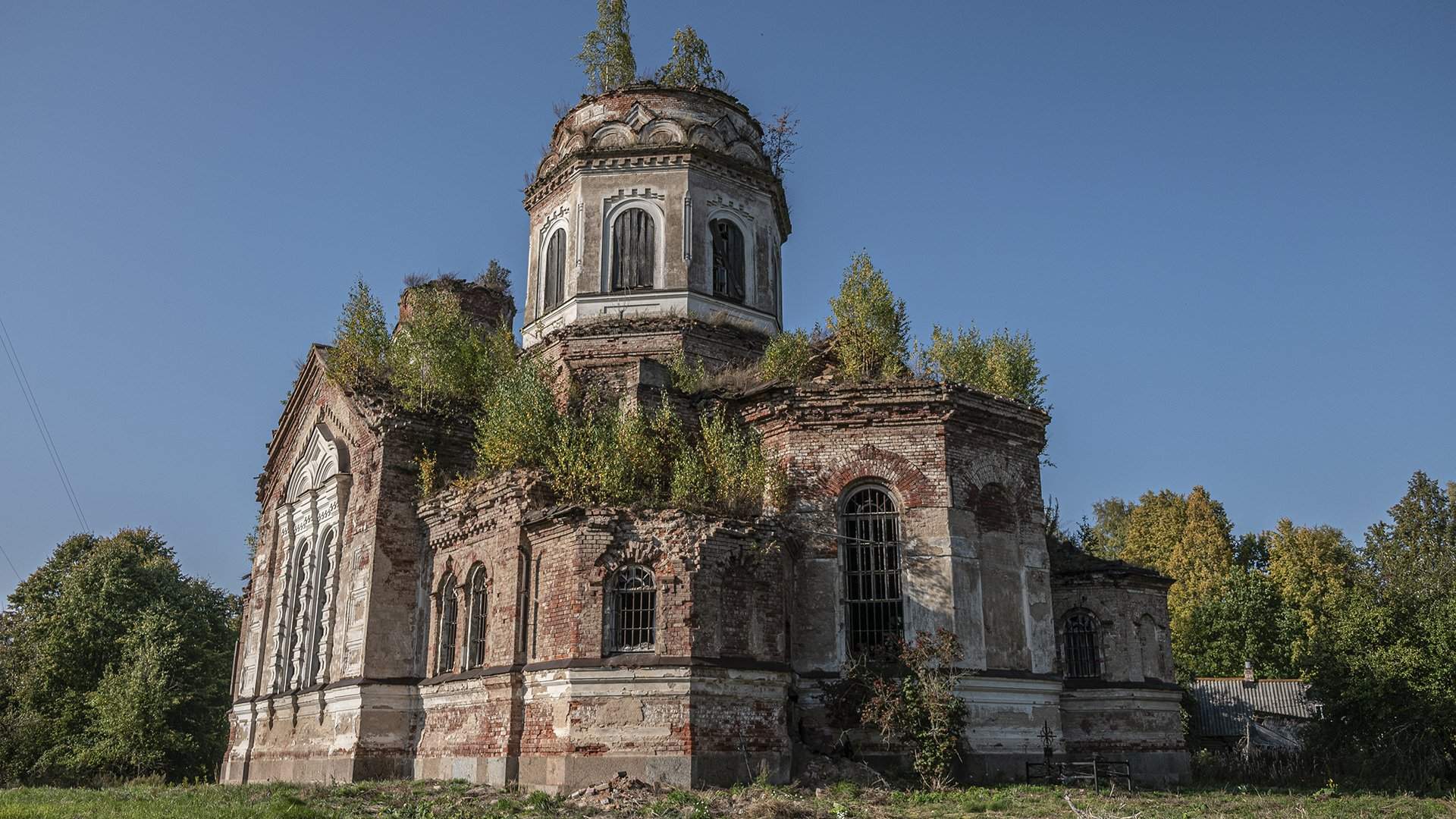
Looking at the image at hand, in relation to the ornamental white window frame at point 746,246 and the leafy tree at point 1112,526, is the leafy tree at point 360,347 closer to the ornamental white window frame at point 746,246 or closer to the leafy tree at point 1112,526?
the ornamental white window frame at point 746,246

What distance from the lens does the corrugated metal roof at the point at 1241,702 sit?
32781 millimetres

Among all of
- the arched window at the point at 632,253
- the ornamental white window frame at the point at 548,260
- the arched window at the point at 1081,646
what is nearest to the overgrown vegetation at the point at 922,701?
the arched window at the point at 1081,646

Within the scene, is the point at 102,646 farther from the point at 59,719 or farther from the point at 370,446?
the point at 370,446

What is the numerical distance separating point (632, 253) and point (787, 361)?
498 cm

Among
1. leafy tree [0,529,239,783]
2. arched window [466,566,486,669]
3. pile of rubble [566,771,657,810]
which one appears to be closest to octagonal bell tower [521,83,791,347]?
arched window [466,566,486,669]

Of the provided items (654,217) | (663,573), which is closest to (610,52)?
(654,217)

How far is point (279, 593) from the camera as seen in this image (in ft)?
75.7

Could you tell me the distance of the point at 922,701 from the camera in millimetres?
16141

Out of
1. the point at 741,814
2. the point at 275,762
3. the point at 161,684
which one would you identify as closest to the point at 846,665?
the point at 741,814

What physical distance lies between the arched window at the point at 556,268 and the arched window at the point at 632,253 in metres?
1.25

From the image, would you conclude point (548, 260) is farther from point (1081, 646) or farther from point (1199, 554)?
point (1199, 554)

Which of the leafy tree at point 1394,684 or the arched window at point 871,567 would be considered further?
the leafy tree at point 1394,684

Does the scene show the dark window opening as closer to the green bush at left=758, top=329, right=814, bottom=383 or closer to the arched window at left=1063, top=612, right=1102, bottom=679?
the green bush at left=758, top=329, right=814, bottom=383

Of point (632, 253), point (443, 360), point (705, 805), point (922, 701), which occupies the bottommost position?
point (705, 805)
